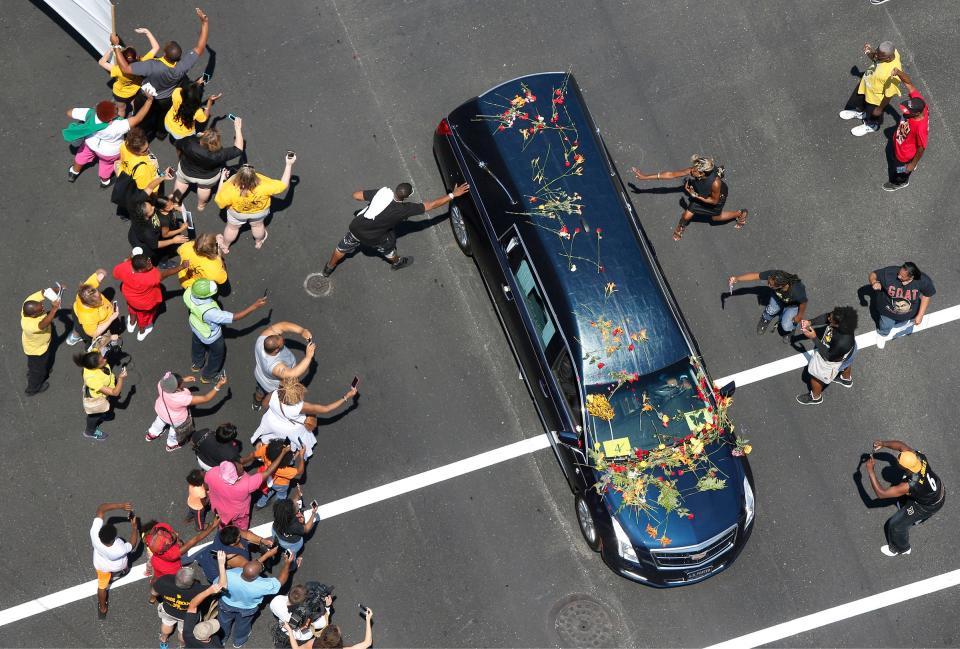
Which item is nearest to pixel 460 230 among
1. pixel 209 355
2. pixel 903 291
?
pixel 209 355

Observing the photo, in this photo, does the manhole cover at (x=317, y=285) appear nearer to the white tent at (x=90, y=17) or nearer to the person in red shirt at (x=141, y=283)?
the person in red shirt at (x=141, y=283)

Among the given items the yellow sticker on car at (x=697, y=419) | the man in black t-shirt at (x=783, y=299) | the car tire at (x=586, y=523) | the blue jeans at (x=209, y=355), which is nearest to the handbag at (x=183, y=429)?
the blue jeans at (x=209, y=355)

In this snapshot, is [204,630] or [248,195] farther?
[248,195]

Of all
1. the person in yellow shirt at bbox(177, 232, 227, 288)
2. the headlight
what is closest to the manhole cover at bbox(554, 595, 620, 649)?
the headlight

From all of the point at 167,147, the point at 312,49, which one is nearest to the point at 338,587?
the point at 167,147

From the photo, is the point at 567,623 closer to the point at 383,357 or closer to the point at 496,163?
the point at 383,357

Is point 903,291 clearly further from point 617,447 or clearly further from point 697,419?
point 617,447
